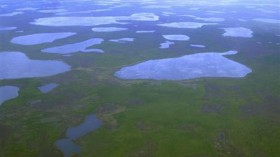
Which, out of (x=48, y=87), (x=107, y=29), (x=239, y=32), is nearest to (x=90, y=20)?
(x=107, y=29)

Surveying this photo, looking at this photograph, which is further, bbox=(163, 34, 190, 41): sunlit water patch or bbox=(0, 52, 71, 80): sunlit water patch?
bbox=(163, 34, 190, 41): sunlit water patch

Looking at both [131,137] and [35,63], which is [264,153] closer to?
[131,137]

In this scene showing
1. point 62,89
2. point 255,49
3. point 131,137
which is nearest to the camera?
point 131,137

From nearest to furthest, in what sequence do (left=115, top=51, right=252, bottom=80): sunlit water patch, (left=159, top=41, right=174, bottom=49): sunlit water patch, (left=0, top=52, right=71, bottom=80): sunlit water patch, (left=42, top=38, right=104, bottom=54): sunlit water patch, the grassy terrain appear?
the grassy terrain, (left=115, top=51, right=252, bottom=80): sunlit water patch, (left=0, top=52, right=71, bottom=80): sunlit water patch, (left=42, top=38, right=104, bottom=54): sunlit water patch, (left=159, top=41, right=174, bottom=49): sunlit water patch

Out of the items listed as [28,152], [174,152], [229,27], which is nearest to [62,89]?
[28,152]

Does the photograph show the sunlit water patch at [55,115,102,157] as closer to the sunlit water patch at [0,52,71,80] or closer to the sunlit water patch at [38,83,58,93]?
the sunlit water patch at [38,83,58,93]

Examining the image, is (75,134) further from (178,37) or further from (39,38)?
(178,37)

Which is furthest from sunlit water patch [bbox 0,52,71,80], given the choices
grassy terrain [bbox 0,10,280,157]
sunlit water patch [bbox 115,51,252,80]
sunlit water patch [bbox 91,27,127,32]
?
sunlit water patch [bbox 91,27,127,32]

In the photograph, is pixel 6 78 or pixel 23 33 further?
pixel 23 33
